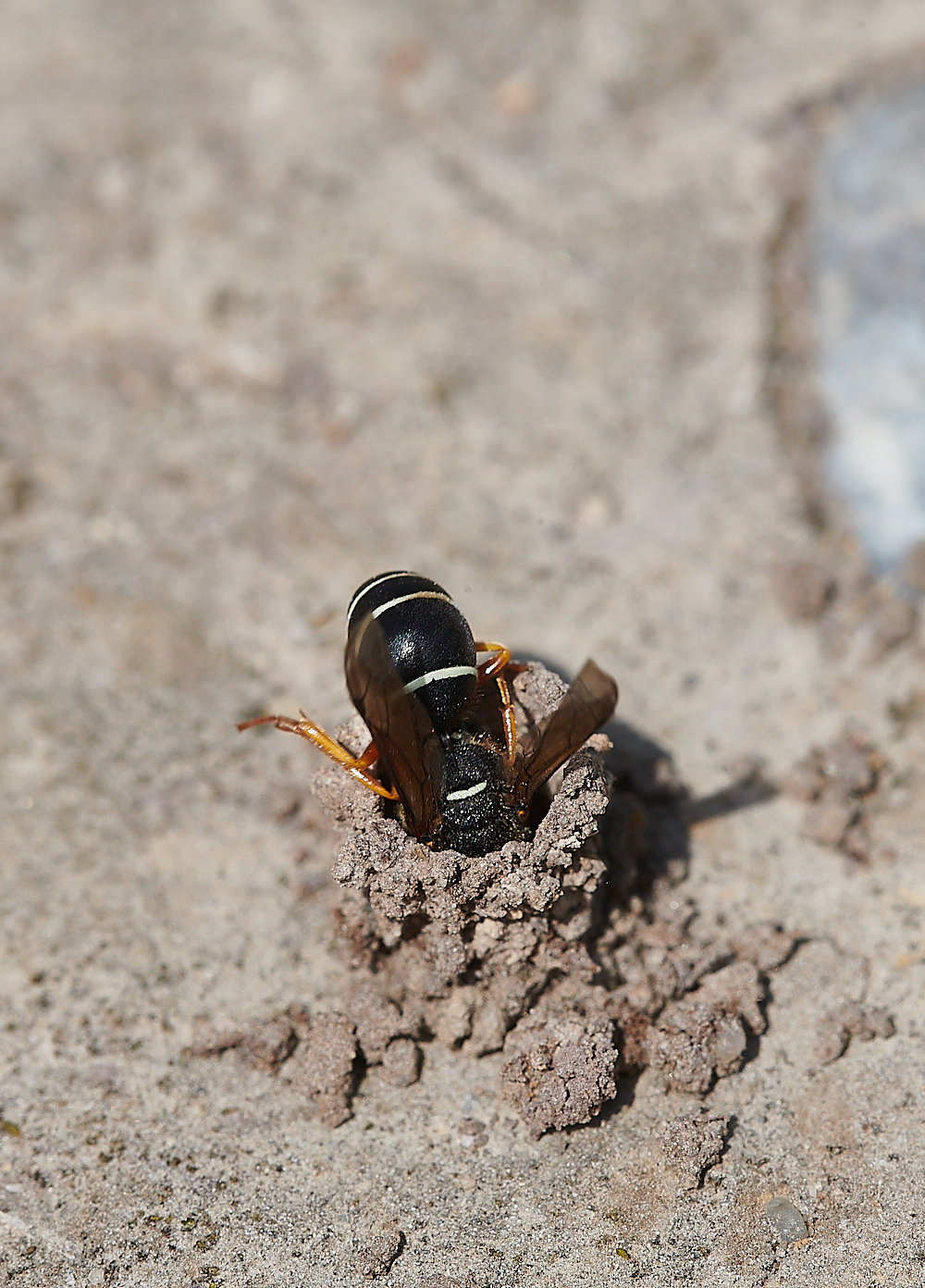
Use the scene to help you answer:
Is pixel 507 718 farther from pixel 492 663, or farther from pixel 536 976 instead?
pixel 536 976

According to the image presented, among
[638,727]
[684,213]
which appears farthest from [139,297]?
[638,727]

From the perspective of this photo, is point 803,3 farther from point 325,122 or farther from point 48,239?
point 48,239

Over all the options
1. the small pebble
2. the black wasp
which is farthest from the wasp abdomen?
the small pebble

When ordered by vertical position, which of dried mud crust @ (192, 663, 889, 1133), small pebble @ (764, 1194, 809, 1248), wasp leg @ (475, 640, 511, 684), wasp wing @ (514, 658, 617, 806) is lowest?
small pebble @ (764, 1194, 809, 1248)

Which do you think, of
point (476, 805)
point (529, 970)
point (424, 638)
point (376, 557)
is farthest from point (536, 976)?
point (376, 557)

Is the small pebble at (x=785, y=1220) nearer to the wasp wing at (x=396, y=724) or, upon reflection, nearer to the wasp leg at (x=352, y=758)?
the wasp wing at (x=396, y=724)

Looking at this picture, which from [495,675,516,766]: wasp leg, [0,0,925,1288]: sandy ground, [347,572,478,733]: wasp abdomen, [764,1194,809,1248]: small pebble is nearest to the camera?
[764,1194,809,1248]: small pebble

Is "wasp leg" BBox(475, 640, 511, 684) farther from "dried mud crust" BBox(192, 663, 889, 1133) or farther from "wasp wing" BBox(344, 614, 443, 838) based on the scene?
"wasp wing" BBox(344, 614, 443, 838)
